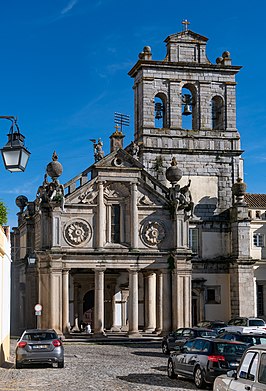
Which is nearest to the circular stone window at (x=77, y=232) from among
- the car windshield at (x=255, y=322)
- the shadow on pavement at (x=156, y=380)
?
the car windshield at (x=255, y=322)

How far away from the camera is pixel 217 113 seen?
55.9 m

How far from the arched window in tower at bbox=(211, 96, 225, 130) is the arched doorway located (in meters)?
14.4

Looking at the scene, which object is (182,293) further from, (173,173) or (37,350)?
(37,350)

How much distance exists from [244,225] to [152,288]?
7.31 m

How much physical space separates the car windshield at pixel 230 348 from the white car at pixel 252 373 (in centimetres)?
844

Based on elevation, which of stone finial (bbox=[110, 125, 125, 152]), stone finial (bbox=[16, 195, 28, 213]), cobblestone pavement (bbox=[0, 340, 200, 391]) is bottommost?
cobblestone pavement (bbox=[0, 340, 200, 391])

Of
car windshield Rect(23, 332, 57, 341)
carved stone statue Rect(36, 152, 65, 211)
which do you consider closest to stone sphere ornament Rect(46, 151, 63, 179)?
carved stone statue Rect(36, 152, 65, 211)

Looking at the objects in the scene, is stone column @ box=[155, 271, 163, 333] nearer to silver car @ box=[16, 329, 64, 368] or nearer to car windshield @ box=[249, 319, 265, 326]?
car windshield @ box=[249, 319, 265, 326]

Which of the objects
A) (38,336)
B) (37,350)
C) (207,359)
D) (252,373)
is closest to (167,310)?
(38,336)

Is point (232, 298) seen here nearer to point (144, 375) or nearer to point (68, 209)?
point (68, 209)

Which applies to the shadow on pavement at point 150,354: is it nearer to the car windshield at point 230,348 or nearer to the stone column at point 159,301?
the stone column at point 159,301

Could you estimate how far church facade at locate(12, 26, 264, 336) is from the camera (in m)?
47.3

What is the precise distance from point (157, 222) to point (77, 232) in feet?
16.6

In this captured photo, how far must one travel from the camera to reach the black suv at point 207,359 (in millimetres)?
22172
